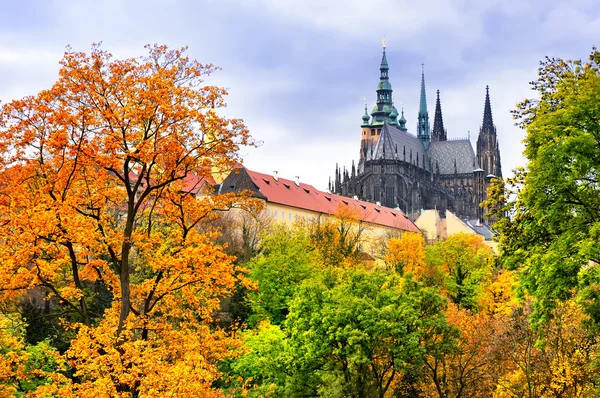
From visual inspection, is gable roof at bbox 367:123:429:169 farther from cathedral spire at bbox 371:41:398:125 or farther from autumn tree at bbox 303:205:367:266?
autumn tree at bbox 303:205:367:266

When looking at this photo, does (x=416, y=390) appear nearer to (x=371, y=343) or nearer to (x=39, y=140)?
(x=371, y=343)

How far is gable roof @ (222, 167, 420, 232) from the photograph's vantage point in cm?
8281

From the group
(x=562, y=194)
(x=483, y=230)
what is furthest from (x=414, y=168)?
(x=562, y=194)

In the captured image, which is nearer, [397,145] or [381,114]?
[397,145]

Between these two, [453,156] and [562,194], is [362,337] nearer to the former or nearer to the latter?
[562,194]

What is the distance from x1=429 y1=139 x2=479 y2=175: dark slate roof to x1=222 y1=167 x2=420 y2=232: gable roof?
6512cm

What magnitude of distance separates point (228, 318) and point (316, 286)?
1545cm

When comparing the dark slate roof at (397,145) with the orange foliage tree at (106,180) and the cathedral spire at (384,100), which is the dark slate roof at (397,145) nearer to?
the cathedral spire at (384,100)

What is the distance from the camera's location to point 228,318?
51.7 m

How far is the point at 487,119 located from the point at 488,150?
8918 mm

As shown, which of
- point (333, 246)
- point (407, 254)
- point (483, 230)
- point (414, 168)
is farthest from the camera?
point (414, 168)

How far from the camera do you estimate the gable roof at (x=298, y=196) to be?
3260 inches

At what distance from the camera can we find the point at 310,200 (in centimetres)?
10125

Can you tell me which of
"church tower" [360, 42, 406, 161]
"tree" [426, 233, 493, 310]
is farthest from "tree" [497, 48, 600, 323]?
"church tower" [360, 42, 406, 161]
